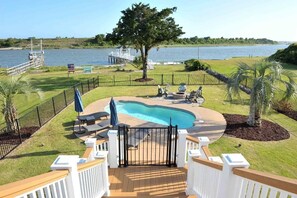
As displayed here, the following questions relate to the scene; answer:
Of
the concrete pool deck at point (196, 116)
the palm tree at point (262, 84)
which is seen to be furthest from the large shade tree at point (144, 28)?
the palm tree at point (262, 84)

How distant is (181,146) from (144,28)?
1666cm

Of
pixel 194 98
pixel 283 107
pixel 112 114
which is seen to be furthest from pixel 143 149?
pixel 283 107

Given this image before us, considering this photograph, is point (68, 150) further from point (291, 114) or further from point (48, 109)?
point (291, 114)

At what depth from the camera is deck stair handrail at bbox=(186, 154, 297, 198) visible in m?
2.06

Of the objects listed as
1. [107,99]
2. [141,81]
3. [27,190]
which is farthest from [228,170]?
[141,81]

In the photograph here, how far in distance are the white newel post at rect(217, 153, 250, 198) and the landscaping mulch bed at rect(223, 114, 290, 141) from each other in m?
7.37

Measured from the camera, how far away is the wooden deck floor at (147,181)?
5316mm

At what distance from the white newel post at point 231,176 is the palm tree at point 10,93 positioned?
9.58m

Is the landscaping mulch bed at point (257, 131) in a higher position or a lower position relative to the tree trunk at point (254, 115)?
lower

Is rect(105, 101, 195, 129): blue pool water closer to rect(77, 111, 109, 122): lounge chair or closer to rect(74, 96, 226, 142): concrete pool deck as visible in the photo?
rect(74, 96, 226, 142): concrete pool deck

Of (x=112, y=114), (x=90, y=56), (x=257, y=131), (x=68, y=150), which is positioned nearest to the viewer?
(x=68, y=150)

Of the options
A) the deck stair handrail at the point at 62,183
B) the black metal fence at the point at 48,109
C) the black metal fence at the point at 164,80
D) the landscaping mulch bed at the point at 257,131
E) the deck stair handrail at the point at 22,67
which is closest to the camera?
the deck stair handrail at the point at 62,183

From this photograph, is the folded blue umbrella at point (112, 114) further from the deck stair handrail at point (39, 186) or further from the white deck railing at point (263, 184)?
the white deck railing at point (263, 184)

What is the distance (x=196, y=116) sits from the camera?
12.5 metres
